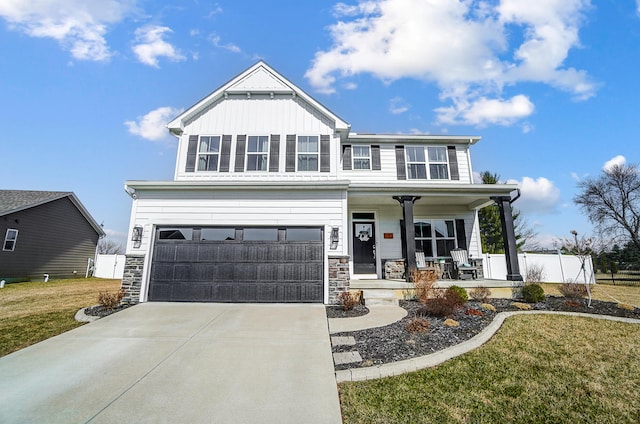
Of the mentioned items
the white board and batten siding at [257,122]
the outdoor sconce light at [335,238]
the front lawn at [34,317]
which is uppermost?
the white board and batten siding at [257,122]

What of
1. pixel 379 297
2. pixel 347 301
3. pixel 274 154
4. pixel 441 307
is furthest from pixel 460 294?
pixel 274 154

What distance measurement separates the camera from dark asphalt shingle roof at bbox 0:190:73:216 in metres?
15.9

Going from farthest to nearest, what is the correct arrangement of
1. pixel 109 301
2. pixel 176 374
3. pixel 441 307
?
pixel 109 301 < pixel 441 307 < pixel 176 374

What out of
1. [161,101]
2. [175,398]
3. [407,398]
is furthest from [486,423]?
[161,101]

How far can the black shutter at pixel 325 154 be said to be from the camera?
10.4 meters

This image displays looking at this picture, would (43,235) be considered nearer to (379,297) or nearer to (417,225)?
(379,297)

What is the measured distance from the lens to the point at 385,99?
1163 centimetres

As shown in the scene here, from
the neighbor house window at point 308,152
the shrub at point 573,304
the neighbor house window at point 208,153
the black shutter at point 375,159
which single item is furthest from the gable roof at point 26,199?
the shrub at point 573,304

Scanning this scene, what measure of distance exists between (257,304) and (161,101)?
9.22 metres

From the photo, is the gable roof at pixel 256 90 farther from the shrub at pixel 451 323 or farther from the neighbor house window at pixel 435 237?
the shrub at pixel 451 323

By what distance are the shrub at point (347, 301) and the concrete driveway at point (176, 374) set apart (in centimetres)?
126

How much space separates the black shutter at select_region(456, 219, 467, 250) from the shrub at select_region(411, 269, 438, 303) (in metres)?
4.10

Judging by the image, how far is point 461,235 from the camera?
11898 mm

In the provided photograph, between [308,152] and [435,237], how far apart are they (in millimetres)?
6575
